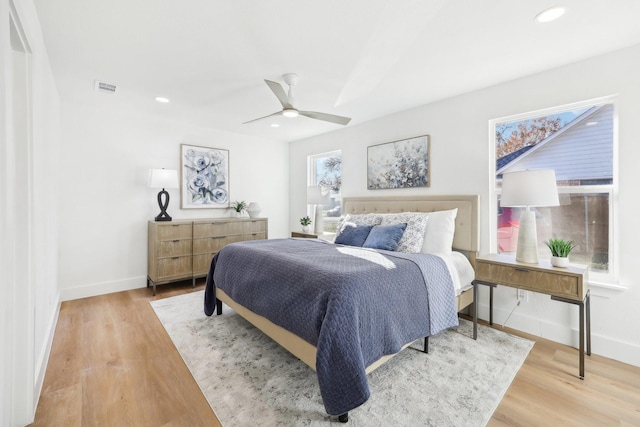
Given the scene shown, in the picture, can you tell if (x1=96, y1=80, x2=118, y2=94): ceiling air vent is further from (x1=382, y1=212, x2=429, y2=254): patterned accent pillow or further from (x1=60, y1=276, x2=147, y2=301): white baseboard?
(x1=382, y1=212, x2=429, y2=254): patterned accent pillow

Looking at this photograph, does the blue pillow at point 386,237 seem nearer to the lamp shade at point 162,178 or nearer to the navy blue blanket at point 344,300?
the navy blue blanket at point 344,300

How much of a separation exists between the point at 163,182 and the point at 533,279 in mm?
4259

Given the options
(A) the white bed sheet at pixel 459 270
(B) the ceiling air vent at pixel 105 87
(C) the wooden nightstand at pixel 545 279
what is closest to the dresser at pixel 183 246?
(B) the ceiling air vent at pixel 105 87

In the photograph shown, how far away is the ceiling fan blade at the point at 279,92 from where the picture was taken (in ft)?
7.90

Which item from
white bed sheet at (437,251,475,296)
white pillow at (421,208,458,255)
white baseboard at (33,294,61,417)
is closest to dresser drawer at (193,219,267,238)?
white baseboard at (33,294,61,417)

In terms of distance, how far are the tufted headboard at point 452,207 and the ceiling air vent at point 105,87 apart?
3281 millimetres

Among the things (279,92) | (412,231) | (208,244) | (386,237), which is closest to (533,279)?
(412,231)

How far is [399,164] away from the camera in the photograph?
3.82 m

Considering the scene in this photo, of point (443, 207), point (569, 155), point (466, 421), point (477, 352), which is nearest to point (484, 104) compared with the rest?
point (569, 155)

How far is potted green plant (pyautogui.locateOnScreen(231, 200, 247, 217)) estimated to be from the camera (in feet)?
15.9

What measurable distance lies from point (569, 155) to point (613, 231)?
2.41ft

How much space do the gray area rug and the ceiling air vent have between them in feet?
8.36

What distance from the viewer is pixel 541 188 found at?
7.39 feet

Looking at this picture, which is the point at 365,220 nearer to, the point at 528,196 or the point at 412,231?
the point at 412,231
